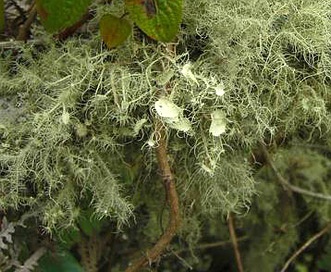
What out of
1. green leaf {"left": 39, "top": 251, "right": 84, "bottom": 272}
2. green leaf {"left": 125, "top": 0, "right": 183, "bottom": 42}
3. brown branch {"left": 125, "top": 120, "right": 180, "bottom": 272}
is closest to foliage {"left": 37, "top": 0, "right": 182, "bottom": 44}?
green leaf {"left": 125, "top": 0, "right": 183, "bottom": 42}

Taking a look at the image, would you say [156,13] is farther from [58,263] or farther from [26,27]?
[58,263]

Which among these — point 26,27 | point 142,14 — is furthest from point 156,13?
point 26,27

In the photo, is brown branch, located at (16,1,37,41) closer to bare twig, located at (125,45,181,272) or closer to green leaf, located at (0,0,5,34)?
green leaf, located at (0,0,5,34)

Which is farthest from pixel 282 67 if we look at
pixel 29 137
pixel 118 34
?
pixel 29 137

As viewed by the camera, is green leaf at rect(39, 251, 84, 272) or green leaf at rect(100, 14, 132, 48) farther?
green leaf at rect(39, 251, 84, 272)

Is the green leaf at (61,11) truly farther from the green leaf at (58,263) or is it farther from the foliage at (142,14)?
the green leaf at (58,263)

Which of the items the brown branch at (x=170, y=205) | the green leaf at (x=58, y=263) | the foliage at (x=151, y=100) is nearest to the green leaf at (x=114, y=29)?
the foliage at (x=151, y=100)

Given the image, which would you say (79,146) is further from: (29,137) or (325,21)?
(325,21)
